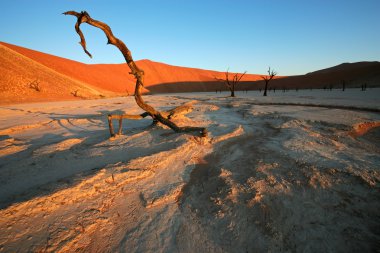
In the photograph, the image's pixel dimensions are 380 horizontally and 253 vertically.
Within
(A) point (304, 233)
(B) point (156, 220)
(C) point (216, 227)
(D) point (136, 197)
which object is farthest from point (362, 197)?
(D) point (136, 197)

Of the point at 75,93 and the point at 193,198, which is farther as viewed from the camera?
the point at 75,93

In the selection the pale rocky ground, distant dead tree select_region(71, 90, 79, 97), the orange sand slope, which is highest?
the orange sand slope

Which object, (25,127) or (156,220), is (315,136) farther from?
(25,127)

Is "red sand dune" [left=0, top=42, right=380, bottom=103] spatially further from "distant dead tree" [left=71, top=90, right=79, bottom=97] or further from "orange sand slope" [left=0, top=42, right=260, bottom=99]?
"distant dead tree" [left=71, top=90, right=79, bottom=97]

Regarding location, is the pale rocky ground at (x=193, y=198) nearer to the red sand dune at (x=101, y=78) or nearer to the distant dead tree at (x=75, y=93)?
the red sand dune at (x=101, y=78)

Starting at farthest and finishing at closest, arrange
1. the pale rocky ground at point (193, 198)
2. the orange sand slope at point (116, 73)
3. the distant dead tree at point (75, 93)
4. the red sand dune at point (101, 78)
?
the orange sand slope at point (116, 73), the distant dead tree at point (75, 93), the red sand dune at point (101, 78), the pale rocky ground at point (193, 198)

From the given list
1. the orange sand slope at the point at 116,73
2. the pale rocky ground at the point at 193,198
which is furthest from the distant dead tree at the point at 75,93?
the pale rocky ground at the point at 193,198

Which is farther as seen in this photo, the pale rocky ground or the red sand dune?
the red sand dune

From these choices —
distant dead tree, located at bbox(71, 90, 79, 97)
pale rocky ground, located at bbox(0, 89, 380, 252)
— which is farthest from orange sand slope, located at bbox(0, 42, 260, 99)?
pale rocky ground, located at bbox(0, 89, 380, 252)

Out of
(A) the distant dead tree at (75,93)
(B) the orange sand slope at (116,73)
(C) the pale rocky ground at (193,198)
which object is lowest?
(C) the pale rocky ground at (193,198)

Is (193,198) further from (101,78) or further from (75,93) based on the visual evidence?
(101,78)

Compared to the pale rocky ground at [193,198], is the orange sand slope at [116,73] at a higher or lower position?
higher

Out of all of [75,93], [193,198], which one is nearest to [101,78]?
[75,93]

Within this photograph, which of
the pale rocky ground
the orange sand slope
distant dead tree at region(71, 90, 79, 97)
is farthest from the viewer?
the orange sand slope
